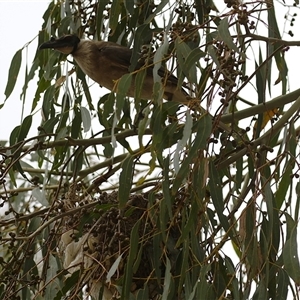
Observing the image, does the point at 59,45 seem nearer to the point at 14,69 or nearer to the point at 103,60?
the point at 14,69

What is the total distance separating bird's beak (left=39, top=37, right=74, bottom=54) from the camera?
2682 mm

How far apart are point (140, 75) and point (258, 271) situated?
1.69ft

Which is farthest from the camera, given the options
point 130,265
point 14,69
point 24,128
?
point 14,69

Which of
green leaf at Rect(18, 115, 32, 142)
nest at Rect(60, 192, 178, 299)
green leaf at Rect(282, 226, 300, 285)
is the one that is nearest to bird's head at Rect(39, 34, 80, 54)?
green leaf at Rect(18, 115, 32, 142)

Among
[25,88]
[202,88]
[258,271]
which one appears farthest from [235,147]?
[25,88]

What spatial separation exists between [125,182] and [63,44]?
0.86 metres

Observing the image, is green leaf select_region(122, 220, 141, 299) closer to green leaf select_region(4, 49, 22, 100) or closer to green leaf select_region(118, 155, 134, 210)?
green leaf select_region(118, 155, 134, 210)

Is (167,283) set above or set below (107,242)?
below

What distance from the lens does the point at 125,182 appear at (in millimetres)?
2000

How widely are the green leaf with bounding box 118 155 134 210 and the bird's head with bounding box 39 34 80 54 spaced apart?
2.55 feet

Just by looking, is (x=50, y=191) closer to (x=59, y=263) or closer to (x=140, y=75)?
(x=59, y=263)

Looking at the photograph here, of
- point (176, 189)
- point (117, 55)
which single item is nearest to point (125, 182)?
point (176, 189)

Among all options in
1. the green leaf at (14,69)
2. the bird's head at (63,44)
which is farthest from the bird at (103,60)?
the green leaf at (14,69)

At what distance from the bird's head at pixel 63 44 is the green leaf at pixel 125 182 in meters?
0.78
